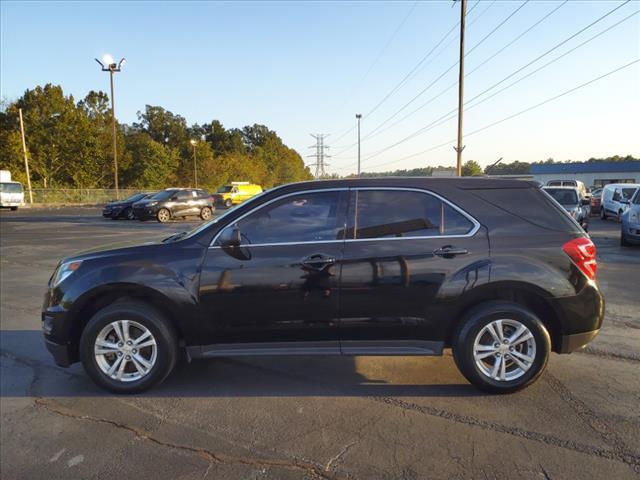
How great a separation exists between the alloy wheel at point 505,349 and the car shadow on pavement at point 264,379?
27cm

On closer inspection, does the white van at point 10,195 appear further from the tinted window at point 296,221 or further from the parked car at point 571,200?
the tinted window at point 296,221

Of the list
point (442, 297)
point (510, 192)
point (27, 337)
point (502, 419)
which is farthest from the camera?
point (27, 337)

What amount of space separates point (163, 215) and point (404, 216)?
70.2 ft

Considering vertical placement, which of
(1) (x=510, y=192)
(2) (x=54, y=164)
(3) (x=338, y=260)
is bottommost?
(3) (x=338, y=260)

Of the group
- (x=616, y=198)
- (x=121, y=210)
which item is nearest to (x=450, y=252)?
(x=616, y=198)

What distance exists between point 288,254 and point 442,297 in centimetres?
130

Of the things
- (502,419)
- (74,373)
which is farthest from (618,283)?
(74,373)

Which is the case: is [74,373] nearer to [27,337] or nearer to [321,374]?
[27,337]

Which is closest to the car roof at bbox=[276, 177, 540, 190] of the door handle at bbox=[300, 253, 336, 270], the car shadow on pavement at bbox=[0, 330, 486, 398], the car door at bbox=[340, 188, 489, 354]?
the car door at bbox=[340, 188, 489, 354]

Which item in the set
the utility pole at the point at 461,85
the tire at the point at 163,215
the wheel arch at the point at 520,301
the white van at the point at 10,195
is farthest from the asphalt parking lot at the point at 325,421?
the white van at the point at 10,195

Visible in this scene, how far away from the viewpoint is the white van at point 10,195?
3341 centimetres

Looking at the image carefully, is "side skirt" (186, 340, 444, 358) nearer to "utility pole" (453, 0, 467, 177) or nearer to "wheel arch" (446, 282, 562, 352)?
"wheel arch" (446, 282, 562, 352)

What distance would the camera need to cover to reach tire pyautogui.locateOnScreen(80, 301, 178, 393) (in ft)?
12.1

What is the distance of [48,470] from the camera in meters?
2.75
